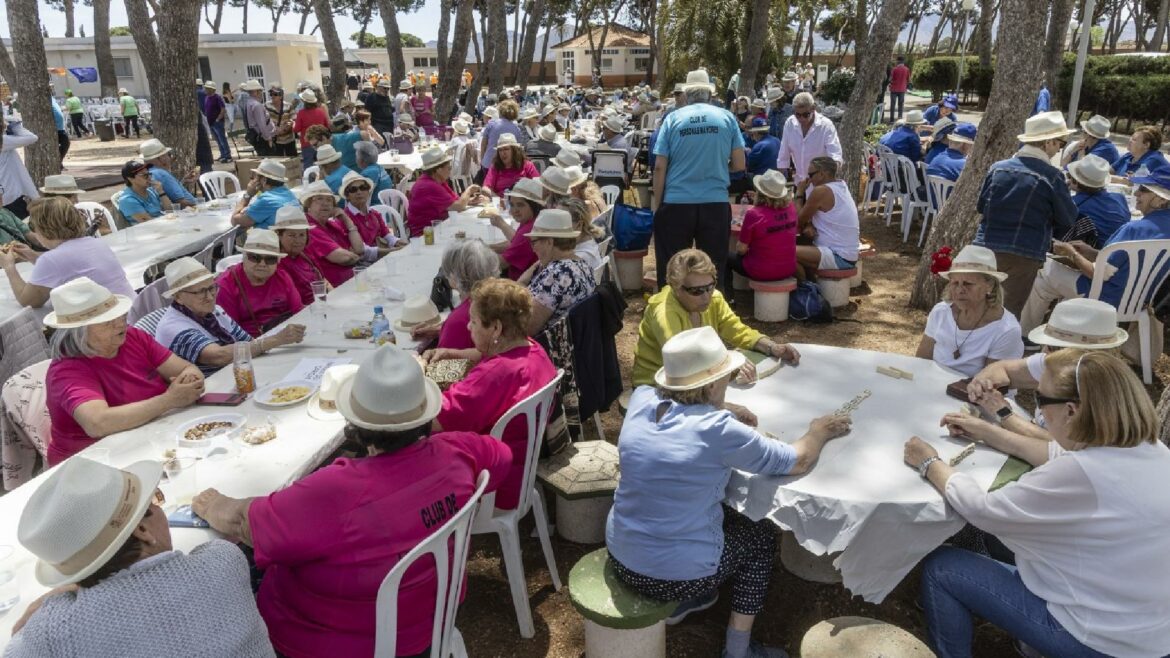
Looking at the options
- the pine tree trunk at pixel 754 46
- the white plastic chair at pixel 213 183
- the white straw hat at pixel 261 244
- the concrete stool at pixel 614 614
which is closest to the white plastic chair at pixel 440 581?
the concrete stool at pixel 614 614

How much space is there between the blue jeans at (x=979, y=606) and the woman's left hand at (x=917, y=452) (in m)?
0.32

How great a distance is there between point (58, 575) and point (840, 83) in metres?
23.5

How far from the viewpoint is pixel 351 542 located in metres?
1.96

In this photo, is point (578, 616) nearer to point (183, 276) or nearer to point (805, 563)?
point (805, 563)

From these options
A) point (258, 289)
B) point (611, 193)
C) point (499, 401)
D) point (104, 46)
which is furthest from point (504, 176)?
point (104, 46)

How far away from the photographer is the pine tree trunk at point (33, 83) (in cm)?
855

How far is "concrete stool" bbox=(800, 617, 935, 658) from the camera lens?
87.0 inches

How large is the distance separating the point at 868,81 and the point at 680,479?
8.29m

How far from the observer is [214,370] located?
3549 mm

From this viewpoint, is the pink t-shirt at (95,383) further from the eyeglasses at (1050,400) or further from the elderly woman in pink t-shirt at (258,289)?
the eyeglasses at (1050,400)

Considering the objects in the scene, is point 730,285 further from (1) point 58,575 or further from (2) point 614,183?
(1) point 58,575

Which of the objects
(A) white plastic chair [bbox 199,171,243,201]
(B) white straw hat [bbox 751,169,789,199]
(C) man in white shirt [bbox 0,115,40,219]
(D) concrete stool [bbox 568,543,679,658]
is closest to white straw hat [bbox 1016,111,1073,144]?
(B) white straw hat [bbox 751,169,789,199]

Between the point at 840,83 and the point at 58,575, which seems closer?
the point at 58,575

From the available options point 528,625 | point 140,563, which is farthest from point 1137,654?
point 140,563
